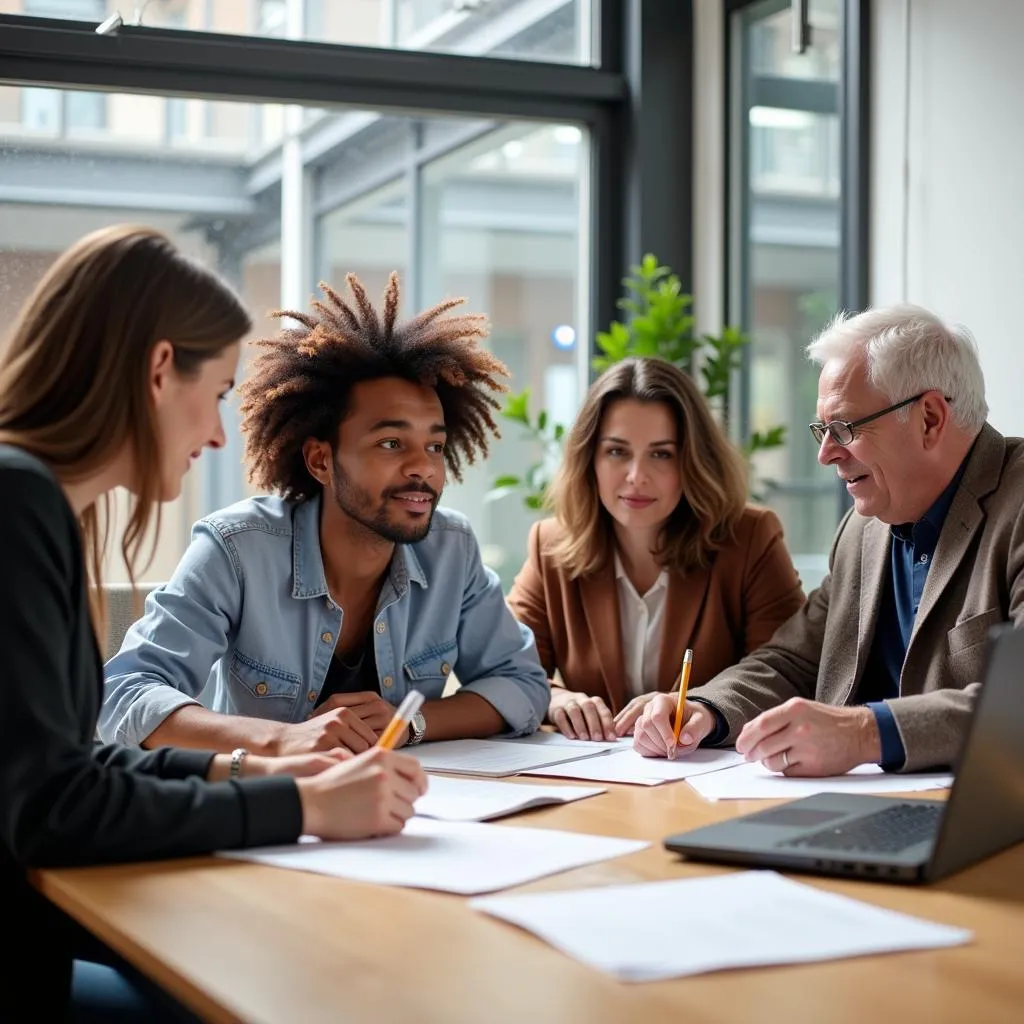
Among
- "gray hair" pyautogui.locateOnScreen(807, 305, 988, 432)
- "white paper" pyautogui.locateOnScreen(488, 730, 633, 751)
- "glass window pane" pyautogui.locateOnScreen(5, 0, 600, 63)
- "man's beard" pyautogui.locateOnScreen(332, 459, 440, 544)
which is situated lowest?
"white paper" pyautogui.locateOnScreen(488, 730, 633, 751)

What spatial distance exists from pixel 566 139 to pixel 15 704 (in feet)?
10.8

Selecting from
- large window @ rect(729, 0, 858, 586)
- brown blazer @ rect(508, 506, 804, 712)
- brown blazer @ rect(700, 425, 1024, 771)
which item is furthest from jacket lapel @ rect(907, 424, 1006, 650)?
large window @ rect(729, 0, 858, 586)

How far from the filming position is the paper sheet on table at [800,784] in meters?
1.74

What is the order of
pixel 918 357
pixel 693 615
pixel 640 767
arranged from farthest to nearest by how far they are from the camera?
pixel 693 615 → pixel 918 357 → pixel 640 767

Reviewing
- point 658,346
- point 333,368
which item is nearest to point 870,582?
point 333,368

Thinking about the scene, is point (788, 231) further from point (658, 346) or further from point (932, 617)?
point (932, 617)

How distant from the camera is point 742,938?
3.64 ft

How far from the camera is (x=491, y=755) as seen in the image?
81.7 inches

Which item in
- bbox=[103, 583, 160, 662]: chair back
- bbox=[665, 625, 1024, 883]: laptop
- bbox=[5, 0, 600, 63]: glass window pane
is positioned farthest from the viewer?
bbox=[5, 0, 600, 63]: glass window pane

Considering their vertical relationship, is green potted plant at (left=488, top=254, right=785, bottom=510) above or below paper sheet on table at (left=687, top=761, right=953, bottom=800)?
above

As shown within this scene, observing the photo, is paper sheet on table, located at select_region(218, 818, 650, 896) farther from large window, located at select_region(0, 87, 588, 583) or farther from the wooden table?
large window, located at select_region(0, 87, 588, 583)

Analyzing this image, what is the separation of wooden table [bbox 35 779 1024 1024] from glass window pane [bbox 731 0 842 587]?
2644 millimetres

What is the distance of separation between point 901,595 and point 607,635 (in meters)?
0.66

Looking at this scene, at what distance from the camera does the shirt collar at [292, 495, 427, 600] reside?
2297 millimetres
